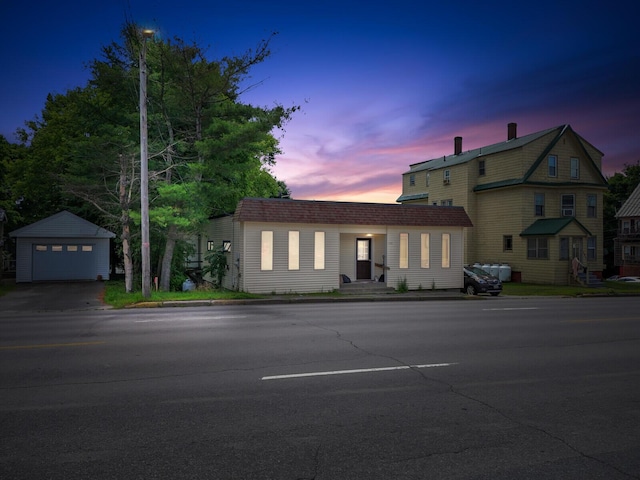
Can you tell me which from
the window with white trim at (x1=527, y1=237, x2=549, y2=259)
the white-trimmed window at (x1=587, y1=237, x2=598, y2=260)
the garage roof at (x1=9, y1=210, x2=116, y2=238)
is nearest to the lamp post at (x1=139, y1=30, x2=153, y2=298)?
the garage roof at (x1=9, y1=210, x2=116, y2=238)

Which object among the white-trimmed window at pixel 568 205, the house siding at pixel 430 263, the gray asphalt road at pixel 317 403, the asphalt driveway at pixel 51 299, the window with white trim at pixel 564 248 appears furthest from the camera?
the white-trimmed window at pixel 568 205

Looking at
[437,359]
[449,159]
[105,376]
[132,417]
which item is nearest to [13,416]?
[132,417]

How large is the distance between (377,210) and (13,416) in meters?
20.8

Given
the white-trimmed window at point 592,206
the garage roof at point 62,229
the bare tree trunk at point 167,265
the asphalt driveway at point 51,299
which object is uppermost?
the white-trimmed window at point 592,206

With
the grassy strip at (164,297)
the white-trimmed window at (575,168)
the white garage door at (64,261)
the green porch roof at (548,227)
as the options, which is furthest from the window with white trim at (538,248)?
the white garage door at (64,261)

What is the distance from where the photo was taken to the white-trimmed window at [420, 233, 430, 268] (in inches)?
1037

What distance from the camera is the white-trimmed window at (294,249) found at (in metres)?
23.5

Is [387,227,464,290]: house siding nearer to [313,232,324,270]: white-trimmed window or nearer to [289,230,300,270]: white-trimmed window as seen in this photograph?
[313,232,324,270]: white-trimmed window

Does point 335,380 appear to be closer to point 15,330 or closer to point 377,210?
point 15,330

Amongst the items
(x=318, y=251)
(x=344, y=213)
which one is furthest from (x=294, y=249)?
(x=344, y=213)

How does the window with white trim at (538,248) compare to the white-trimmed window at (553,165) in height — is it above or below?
below

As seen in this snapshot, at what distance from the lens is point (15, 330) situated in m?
12.1

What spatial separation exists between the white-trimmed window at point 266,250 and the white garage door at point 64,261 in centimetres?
1489

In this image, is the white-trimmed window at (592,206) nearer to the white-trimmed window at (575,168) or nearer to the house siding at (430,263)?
the white-trimmed window at (575,168)
